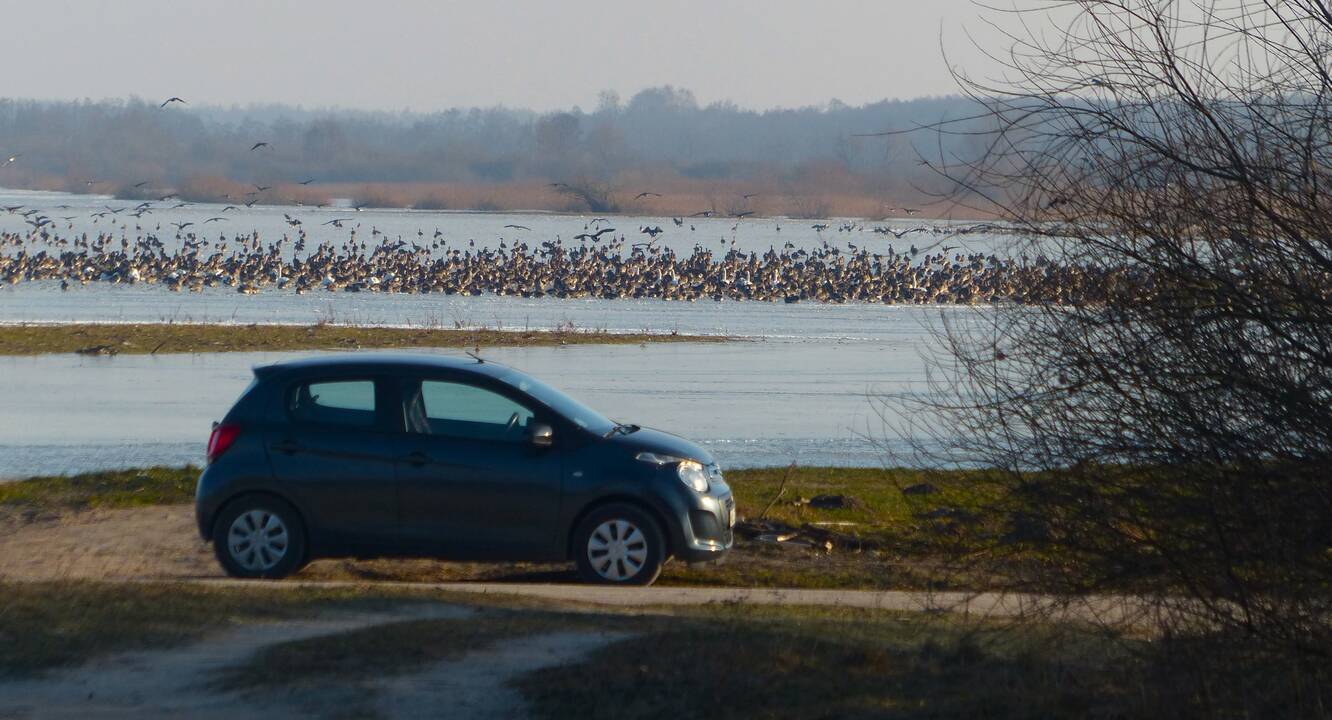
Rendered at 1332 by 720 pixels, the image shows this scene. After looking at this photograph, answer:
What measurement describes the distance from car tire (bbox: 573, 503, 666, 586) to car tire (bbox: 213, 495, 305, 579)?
77.1 inches

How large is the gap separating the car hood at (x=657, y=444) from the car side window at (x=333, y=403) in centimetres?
171

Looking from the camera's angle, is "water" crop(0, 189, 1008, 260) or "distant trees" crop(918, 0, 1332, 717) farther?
"water" crop(0, 189, 1008, 260)

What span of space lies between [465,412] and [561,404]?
67 cm

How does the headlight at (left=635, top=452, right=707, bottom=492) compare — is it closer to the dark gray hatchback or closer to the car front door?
the dark gray hatchback

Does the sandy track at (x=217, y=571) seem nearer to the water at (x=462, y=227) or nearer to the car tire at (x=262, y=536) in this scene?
the car tire at (x=262, y=536)

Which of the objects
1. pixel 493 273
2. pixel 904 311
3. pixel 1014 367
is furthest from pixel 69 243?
pixel 1014 367

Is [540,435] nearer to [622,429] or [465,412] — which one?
[465,412]

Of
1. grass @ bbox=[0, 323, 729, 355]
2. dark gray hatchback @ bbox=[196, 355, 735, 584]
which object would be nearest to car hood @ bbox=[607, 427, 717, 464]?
dark gray hatchback @ bbox=[196, 355, 735, 584]

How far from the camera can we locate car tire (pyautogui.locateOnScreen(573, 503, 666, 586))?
1102 centimetres

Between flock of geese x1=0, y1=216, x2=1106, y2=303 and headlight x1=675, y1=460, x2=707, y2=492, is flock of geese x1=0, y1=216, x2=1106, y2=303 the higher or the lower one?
the higher one

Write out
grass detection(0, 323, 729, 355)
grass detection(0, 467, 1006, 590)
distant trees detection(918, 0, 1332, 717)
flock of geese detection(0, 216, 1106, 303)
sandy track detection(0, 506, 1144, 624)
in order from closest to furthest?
distant trees detection(918, 0, 1332, 717) → sandy track detection(0, 506, 1144, 624) → grass detection(0, 467, 1006, 590) → grass detection(0, 323, 729, 355) → flock of geese detection(0, 216, 1106, 303)

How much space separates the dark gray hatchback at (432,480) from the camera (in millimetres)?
10961

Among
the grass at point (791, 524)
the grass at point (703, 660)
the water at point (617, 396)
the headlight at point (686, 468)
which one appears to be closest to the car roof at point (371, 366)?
the headlight at point (686, 468)

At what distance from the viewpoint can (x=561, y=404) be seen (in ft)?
37.1
